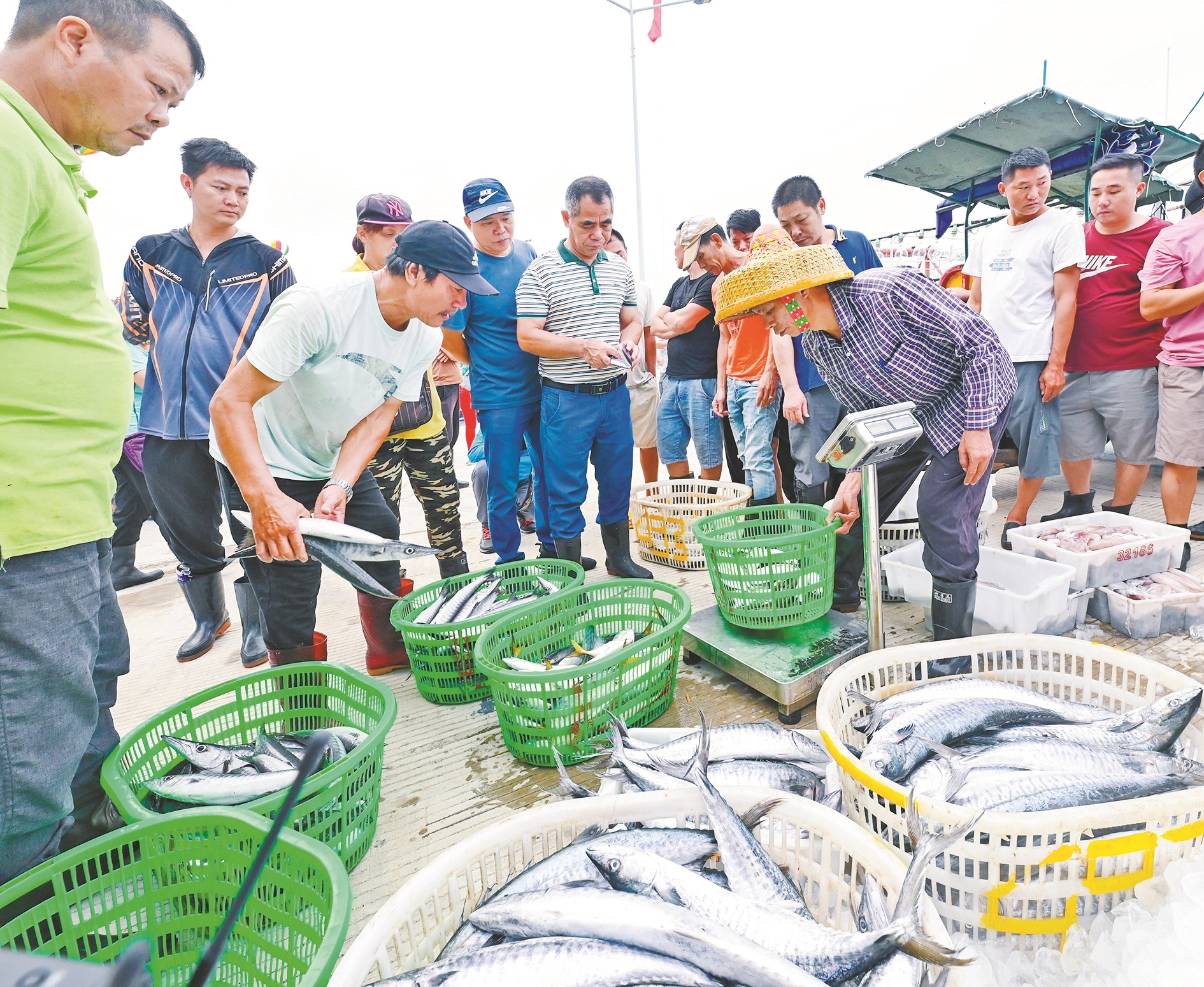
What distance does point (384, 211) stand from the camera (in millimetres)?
3820

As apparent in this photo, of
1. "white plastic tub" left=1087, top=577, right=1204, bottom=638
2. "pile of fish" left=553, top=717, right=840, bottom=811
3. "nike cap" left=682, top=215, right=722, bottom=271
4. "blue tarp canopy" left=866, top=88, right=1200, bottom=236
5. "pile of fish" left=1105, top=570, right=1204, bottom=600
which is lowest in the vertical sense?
"white plastic tub" left=1087, top=577, right=1204, bottom=638

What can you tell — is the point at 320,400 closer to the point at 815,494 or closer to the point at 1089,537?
the point at 815,494

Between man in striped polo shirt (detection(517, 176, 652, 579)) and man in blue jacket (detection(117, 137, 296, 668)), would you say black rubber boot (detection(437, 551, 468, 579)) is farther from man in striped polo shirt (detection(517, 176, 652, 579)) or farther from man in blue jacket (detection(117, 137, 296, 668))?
man in blue jacket (detection(117, 137, 296, 668))

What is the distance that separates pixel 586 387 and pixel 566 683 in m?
→ 2.07

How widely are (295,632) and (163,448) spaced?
1144 mm

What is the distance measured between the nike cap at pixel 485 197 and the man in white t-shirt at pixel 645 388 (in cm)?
136

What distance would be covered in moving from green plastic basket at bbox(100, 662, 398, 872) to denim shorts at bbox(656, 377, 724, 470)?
3508 mm

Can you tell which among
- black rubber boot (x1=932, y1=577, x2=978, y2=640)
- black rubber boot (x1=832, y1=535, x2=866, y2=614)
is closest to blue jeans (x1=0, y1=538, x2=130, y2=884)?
black rubber boot (x1=932, y1=577, x2=978, y2=640)

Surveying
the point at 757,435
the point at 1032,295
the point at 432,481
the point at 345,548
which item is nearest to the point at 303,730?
Answer: the point at 345,548

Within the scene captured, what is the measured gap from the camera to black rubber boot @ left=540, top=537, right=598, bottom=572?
4.04 metres

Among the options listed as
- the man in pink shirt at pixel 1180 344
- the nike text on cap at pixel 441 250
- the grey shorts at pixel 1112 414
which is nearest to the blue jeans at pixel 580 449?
the nike text on cap at pixel 441 250

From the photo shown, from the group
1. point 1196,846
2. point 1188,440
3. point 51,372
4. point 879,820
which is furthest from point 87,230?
point 1188,440

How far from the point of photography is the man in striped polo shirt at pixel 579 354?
3.72 m

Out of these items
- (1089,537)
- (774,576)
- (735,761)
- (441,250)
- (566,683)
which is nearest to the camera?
(735,761)
